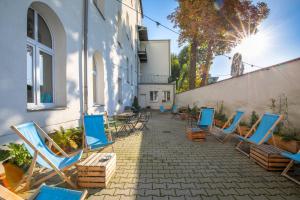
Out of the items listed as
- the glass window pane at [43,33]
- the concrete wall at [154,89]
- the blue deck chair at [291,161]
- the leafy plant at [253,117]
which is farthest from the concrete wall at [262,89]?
the concrete wall at [154,89]

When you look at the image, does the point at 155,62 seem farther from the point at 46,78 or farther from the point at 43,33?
the point at 46,78

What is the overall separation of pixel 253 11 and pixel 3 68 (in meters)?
15.6

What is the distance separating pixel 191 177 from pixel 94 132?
2.25 meters

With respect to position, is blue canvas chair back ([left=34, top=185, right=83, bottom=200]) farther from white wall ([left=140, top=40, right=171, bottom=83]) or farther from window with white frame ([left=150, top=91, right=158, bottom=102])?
white wall ([left=140, top=40, right=171, bottom=83])

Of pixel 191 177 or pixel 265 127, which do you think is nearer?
pixel 191 177

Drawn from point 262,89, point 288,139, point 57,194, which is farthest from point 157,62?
Answer: point 57,194

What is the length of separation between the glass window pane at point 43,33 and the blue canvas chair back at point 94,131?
2.17 metres

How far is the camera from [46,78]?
454 centimetres

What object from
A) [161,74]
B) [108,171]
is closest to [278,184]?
[108,171]

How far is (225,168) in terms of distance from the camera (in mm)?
3484

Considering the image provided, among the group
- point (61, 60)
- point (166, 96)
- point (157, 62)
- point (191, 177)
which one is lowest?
point (191, 177)

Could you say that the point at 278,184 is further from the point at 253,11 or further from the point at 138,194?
the point at 253,11

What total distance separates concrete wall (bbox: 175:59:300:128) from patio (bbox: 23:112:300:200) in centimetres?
188

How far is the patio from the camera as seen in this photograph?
2541 millimetres
